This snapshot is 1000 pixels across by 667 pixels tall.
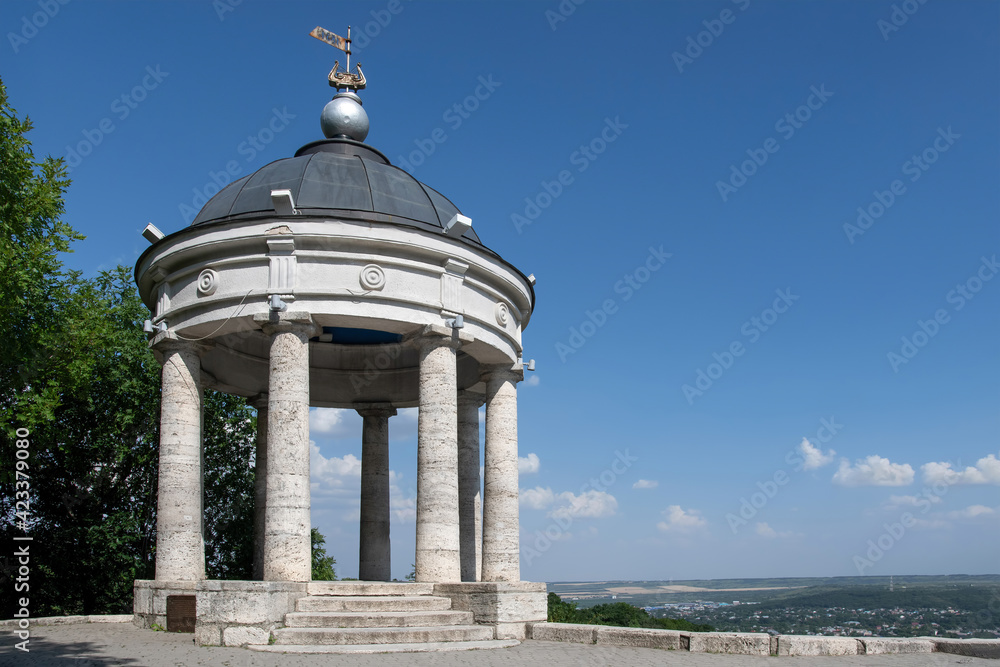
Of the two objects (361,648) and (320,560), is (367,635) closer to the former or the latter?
(361,648)

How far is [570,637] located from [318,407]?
16713 mm

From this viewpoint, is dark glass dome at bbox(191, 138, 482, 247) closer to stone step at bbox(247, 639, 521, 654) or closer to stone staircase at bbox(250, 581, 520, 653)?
stone staircase at bbox(250, 581, 520, 653)

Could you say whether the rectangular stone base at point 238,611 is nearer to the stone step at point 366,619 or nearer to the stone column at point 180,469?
the stone step at point 366,619

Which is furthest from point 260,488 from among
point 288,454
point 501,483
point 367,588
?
point 367,588

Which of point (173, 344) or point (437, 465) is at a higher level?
point (173, 344)

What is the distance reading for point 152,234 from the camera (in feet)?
76.0

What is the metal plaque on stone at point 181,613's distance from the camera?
18.9m

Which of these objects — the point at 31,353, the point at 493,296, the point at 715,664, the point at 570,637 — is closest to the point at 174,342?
the point at 31,353

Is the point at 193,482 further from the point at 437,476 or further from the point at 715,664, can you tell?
the point at 715,664

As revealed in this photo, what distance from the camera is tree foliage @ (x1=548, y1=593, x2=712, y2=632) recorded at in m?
29.4

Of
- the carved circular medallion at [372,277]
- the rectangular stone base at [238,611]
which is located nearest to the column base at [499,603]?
the rectangular stone base at [238,611]

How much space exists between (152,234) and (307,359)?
6.76 metres

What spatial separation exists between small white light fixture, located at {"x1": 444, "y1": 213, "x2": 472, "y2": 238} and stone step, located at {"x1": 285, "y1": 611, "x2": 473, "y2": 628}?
10.1 metres

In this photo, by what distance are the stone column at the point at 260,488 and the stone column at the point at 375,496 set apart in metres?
3.67
